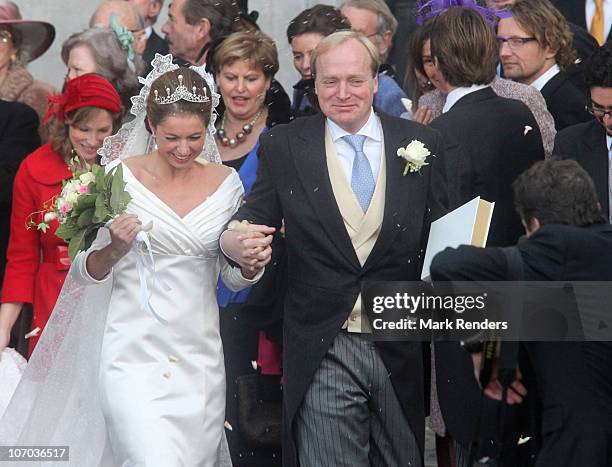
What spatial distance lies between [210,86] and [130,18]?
287 centimetres

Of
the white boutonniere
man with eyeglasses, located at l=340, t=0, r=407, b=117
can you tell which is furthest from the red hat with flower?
the white boutonniere

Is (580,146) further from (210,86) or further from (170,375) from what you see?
(170,375)

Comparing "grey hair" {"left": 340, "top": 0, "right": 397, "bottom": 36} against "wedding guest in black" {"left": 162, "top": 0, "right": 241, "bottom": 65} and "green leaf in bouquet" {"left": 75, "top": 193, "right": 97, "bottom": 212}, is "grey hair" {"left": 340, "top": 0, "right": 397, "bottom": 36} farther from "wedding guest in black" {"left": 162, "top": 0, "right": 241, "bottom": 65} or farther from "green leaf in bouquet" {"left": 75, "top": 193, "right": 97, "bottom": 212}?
→ "green leaf in bouquet" {"left": 75, "top": 193, "right": 97, "bottom": 212}

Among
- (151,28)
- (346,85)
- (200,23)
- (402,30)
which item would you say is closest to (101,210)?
(346,85)

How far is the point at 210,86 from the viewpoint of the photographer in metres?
6.28

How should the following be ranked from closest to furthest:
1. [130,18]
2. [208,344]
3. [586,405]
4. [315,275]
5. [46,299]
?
[586,405] → [315,275] → [208,344] → [46,299] → [130,18]

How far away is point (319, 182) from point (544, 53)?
7.49ft

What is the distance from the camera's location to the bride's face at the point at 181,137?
6.02m

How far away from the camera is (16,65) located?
8.20 m

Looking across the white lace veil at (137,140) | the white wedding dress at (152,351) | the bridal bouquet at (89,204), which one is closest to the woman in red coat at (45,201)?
the white lace veil at (137,140)

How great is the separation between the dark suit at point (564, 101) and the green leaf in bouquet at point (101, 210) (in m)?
2.71

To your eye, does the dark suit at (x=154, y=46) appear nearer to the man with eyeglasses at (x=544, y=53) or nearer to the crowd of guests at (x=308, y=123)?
the crowd of guests at (x=308, y=123)

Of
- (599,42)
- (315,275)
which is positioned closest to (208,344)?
(315,275)

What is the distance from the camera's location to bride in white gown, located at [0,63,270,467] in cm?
595
